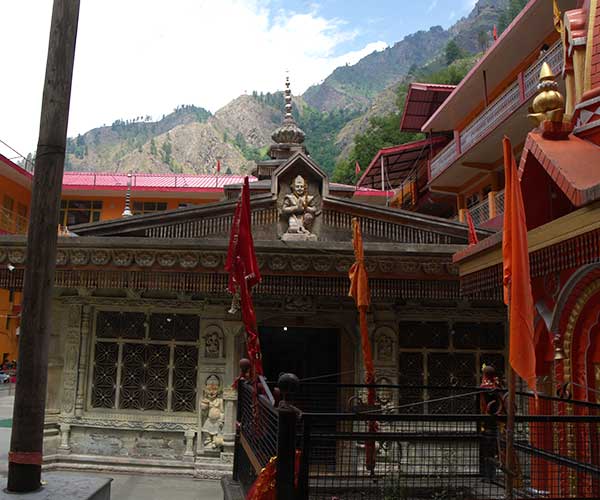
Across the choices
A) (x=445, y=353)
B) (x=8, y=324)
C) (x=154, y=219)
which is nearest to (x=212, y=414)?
(x=154, y=219)

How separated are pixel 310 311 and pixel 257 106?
136 m

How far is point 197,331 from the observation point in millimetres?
10609

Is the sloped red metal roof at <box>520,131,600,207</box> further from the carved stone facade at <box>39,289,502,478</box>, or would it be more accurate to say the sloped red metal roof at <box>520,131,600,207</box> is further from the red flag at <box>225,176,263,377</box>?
the carved stone facade at <box>39,289,502,478</box>

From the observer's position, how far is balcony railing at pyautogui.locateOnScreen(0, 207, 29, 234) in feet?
95.0

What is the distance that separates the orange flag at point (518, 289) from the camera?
3762mm

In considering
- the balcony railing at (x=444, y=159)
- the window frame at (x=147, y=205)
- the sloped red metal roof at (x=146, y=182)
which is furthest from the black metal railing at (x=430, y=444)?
the window frame at (x=147, y=205)

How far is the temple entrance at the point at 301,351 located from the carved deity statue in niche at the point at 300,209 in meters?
2.02

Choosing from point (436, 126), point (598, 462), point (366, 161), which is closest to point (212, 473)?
point (598, 462)

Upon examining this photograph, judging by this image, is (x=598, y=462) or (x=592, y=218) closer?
(x=592, y=218)

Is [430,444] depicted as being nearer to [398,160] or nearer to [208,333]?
[208,333]

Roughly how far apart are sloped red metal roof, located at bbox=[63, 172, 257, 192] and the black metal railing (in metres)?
24.0

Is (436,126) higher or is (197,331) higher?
(436,126)

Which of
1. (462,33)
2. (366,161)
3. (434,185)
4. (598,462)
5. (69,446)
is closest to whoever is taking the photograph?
(598,462)

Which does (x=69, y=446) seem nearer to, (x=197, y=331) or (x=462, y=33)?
(x=197, y=331)
